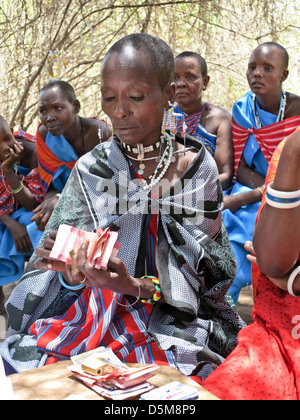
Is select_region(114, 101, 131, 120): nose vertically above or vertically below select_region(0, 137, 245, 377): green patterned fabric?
above

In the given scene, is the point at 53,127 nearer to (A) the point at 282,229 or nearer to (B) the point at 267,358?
(A) the point at 282,229

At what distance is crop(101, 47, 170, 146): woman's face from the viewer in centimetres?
210

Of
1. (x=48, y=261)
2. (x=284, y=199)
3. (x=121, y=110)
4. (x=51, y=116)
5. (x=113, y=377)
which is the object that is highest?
(x=121, y=110)

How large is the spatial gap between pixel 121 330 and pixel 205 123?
2.54 m

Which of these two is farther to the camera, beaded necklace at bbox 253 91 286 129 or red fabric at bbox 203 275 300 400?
beaded necklace at bbox 253 91 286 129

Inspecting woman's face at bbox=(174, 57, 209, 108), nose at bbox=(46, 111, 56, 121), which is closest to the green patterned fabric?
nose at bbox=(46, 111, 56, 121)

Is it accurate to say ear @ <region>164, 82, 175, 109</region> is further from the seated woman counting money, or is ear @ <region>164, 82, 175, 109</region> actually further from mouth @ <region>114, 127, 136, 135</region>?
mouth @ <region>114, 127, 136, 135</region>

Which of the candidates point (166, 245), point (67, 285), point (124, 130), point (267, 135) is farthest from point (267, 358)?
point (267, 135)

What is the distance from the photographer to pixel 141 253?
86.7 inches

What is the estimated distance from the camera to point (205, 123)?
4238mm

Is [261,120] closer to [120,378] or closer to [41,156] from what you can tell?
[41,156]

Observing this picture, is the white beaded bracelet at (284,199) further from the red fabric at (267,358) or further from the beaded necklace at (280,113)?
the beaded necklace at (280,113)

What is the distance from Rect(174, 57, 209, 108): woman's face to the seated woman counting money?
2.00 m

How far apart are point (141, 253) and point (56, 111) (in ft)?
7.35
